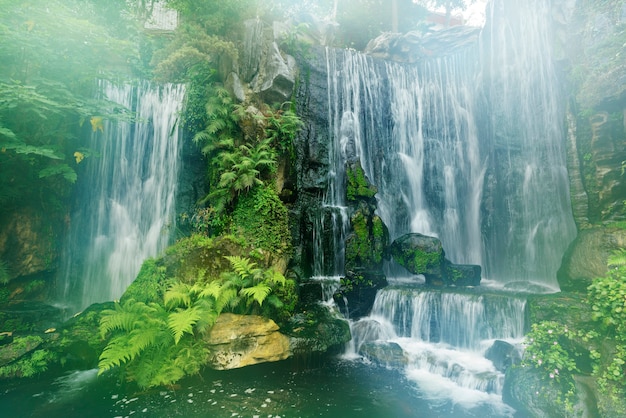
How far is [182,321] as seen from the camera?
6.10 m

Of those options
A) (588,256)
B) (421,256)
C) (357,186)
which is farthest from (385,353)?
(357,186)

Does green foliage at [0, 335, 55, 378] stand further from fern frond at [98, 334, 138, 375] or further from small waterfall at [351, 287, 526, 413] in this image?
small waterfall at [351, 287, 526, 413]

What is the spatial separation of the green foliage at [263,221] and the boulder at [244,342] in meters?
2.57

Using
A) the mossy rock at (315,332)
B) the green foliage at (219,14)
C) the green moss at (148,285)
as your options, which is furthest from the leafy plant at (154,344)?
the green foliage at (219,14)

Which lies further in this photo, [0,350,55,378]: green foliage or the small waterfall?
[0,350,55,378]: green foliage

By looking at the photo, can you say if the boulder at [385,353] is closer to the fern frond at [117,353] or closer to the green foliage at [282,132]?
the fern frond at [117,353]

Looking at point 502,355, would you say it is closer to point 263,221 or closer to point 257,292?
point 257,292

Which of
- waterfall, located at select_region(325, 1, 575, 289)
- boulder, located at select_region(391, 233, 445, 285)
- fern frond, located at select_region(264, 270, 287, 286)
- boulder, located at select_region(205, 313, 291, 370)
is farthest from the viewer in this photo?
waterfall, located at select_region(325, 1, 575, 289)

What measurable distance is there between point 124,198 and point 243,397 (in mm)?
8543

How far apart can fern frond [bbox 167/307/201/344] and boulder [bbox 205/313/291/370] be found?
61 centimetres

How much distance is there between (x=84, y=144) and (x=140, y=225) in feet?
10.9

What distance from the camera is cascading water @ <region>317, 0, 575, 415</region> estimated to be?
39.0 ft

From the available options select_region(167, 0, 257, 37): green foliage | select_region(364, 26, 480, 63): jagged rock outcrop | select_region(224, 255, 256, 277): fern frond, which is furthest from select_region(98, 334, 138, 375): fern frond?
select_region(364, 26, 480, 63): jagged rock outcrop

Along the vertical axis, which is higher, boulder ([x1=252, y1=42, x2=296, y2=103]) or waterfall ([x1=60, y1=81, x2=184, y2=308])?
boulder ([x1=252, y1=42, x2=296, y2=103])
